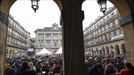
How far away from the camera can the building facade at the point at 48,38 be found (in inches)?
3359

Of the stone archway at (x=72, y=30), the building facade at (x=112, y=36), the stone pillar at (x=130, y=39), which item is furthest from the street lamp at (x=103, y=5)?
the building facade at (x=112, y=36)

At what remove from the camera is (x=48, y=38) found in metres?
86.3

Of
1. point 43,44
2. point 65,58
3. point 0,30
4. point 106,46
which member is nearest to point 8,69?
point 0,30

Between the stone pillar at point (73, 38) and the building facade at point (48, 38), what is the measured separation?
7918cm

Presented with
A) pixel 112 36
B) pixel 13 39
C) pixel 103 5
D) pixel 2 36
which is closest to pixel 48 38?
pixel 13 39

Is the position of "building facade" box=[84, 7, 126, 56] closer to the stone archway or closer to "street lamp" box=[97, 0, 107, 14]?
the stone archway

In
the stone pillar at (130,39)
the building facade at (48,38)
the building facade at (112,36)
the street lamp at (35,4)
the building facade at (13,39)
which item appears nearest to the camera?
the street lamp at (35,4)

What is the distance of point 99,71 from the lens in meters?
7.45

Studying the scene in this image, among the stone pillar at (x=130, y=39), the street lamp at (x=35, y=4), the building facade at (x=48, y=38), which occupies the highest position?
the building facade at (x=48, y=38)

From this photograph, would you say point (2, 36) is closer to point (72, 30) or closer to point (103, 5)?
point (72, 30)

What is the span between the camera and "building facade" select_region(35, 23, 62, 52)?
8531cm

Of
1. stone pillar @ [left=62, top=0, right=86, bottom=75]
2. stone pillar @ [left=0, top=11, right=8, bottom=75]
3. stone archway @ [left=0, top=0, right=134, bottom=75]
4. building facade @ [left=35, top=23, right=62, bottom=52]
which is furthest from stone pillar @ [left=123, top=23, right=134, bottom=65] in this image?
building facade @ [left=35, top=23, right=62, bottom=52]

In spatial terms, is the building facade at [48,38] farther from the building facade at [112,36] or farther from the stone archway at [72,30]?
the stone archway at [72,30]

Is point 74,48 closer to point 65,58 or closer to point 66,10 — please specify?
point 65,58
